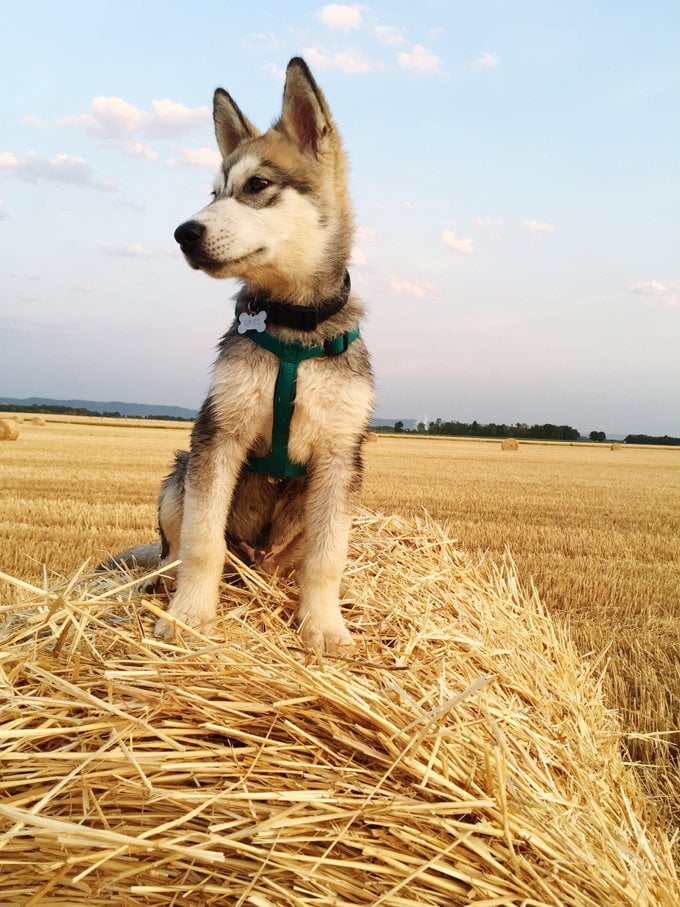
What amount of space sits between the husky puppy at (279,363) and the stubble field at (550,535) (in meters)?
0.83

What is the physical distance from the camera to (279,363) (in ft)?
10.1

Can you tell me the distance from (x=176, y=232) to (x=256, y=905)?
8.06ft

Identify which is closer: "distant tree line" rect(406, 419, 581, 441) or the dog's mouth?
the dog's mouth

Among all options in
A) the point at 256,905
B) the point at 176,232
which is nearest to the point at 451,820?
the point at 256,905

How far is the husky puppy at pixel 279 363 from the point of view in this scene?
9.82 feet

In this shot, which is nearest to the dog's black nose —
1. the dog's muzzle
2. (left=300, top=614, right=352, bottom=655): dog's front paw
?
the dog's muzzle

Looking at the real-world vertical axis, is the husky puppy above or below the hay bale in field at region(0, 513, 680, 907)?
above

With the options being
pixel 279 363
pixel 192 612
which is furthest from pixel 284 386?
pixel 192 612

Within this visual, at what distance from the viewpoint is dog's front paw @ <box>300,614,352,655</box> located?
9.58 feet

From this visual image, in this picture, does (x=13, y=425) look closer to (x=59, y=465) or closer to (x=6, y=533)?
(x=59, y=465)

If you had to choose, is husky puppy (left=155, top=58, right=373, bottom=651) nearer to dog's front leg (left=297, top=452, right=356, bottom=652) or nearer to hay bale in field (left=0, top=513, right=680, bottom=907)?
dog's front leg (left=297, top=452, right=356, bottom=652)

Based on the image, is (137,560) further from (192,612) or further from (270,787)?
(270,787)

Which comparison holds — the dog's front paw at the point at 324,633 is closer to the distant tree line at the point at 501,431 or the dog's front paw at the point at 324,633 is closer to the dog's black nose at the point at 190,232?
the dog's black nose at the point at 190,232

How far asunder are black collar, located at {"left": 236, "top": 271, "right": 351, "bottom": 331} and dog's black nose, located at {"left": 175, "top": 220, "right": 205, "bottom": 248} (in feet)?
1.53
